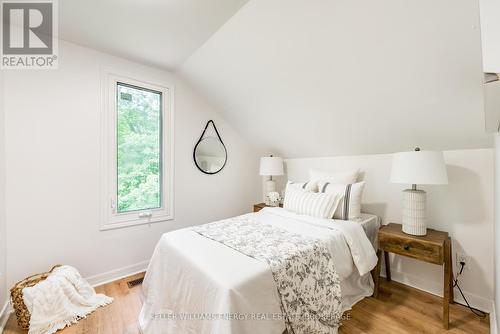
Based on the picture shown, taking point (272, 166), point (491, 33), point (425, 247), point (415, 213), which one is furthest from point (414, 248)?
point (272, 166)

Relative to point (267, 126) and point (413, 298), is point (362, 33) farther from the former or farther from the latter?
point (413, 298)

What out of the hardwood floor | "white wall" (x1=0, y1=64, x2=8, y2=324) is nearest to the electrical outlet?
the hardwood floor

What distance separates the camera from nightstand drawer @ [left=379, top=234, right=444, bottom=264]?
1.64 meters

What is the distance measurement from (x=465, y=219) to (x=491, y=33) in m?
1.92

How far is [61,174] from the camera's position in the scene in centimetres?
203

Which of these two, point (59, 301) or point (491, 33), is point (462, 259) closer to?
point (491, 33)

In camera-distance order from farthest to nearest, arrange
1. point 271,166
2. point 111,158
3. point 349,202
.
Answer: point 271,166
point 111,158
point 349,202

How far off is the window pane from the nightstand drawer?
2.47 meters

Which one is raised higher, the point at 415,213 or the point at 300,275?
the point at 415,213

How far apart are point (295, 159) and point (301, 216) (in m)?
1.27

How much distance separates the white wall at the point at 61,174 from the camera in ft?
6.03

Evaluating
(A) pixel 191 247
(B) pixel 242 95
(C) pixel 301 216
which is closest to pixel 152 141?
(B) pixel 242 95

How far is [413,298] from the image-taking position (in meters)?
1.95

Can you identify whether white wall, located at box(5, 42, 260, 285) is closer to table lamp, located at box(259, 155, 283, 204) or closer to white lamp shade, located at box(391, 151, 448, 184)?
table lamp, located at box(259, 155, 283, 204)
